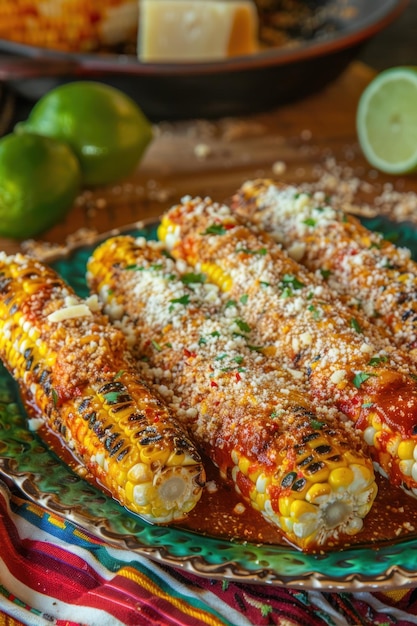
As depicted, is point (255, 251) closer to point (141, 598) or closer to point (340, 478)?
point (340, 478)

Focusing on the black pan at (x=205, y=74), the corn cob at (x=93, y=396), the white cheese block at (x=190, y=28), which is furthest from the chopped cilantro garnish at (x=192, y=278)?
the white cheese block at (x=190, y=28)

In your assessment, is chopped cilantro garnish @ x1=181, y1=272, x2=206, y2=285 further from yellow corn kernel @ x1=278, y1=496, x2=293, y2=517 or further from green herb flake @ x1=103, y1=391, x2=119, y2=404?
yellow corn kernel @ x1=278, y1=496, x2=293, y2=517

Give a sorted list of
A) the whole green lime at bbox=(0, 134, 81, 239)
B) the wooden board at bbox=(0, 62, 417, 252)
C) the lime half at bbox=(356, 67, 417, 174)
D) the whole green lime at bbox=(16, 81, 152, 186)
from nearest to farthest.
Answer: the whole green lime at bbox=(0, 134, 81, 239)
the whole green lime at bbox=(16, 81, 152, 186)
the wooden board at bbox=(0, 62, 417, 252)
the lime half at bbox=(356, 67, 417, 174)

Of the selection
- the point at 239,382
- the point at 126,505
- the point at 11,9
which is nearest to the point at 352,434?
the point at 239,382

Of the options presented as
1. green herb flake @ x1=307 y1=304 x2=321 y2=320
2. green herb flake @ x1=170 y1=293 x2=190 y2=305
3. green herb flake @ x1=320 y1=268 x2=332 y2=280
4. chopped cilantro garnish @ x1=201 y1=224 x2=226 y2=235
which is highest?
green herb flake @ x1=307 y1=304 x2=321 y2=320

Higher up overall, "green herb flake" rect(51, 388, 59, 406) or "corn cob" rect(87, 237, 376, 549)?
"corn cob" rect(87, 237, 376, 549)

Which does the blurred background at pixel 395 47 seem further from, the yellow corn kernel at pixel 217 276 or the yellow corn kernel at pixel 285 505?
the yellow corn kernel at pixel 285 505

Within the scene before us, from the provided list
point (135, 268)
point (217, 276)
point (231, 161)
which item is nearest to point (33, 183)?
point (135, 268)

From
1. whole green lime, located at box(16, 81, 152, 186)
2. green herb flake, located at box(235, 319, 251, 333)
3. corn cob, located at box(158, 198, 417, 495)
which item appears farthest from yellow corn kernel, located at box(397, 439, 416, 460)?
whole green lime, located at box(16, 81, 152, 186)
